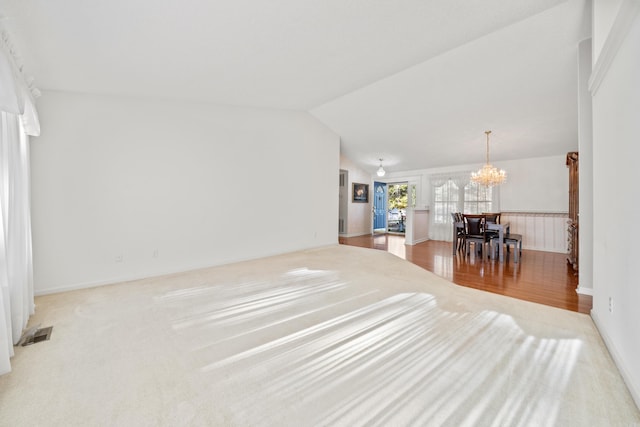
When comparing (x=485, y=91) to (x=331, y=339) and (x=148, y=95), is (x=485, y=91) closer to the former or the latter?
(x=331, y=339)

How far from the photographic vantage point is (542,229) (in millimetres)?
5934

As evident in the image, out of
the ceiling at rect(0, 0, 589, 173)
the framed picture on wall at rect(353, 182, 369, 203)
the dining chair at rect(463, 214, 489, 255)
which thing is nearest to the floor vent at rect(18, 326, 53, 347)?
the ceiling at rect(0, 0, 589, 173)

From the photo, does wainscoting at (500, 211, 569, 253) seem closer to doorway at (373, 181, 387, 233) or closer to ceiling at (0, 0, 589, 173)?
ceiling at (0, 0, 589, 173)

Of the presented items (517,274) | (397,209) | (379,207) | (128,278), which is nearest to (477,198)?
(379,207)

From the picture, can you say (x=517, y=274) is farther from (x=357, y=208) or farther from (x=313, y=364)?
(x=357, y=208)

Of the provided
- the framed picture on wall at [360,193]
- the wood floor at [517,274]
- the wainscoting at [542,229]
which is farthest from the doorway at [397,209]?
the wood floor at [517,274]

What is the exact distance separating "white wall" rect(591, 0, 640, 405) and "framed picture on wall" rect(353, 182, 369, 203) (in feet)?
20.2

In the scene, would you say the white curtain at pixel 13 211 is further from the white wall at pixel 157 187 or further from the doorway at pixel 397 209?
the doorway at pixel 397 209

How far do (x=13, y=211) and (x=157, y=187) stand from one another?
1.71 m

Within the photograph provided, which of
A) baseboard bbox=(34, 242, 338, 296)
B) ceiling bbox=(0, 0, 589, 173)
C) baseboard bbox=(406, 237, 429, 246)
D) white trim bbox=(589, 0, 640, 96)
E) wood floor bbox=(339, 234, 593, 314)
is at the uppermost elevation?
ceiling bbox=(0, 0, 589, 173)

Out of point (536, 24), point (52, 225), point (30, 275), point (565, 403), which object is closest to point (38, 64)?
point (52, 225)

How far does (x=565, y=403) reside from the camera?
1358mm

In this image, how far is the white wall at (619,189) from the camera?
57.2 inches

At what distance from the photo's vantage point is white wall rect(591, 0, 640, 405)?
145 cm
